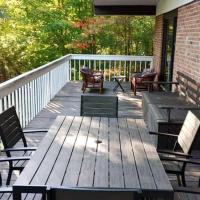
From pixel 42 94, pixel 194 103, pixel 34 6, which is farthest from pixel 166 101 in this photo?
pixel 34 6

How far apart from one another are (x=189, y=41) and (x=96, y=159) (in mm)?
4370

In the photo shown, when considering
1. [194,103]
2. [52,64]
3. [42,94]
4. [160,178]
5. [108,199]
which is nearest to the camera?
[108,199]

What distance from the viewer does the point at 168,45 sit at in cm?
941

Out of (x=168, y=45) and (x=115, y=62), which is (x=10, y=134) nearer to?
(x=168, y=45)

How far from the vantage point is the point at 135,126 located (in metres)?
3.59

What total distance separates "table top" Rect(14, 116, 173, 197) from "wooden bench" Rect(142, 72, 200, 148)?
1.19m

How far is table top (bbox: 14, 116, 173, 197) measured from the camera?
2.19m

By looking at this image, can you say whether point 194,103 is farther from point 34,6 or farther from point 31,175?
point 34,6

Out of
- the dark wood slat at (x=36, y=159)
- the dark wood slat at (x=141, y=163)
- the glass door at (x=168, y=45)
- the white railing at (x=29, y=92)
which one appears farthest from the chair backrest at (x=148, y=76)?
the dark wood slat at (x=36, y=159)

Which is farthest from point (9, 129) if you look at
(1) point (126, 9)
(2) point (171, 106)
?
(1) point (126, 9)

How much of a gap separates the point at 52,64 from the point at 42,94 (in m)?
0.92

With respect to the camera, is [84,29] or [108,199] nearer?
[108,199]

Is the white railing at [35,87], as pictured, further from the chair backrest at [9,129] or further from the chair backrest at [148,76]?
the chair backrest at [148,76]

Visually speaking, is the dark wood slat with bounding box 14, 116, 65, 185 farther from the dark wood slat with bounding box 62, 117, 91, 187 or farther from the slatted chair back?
the slatted chair back
